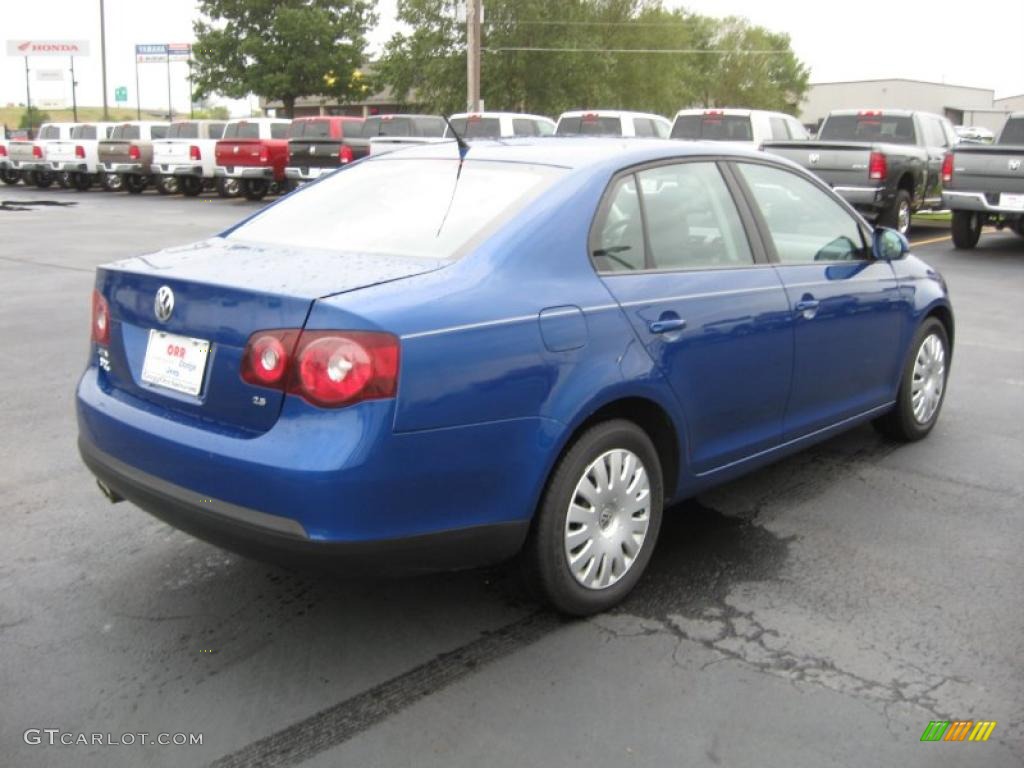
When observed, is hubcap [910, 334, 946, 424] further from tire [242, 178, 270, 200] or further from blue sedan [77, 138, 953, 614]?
tire [242, 178, 270, 200]

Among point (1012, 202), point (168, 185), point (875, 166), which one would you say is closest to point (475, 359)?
point (875, 166)

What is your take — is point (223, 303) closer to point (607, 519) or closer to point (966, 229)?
point (607, 519)

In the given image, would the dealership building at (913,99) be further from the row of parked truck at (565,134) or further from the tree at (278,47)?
the row of parked truck at (565,134)

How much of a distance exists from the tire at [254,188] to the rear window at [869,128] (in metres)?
13.0

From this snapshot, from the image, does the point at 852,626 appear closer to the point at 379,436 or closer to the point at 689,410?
the point at 689,410

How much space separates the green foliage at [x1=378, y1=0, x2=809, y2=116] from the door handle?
43574 millimetres

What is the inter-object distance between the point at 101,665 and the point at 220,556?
2.88 ft

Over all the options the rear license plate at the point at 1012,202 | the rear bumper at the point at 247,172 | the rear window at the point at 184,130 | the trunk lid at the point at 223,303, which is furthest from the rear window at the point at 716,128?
the trunk lid at the point at 223,303

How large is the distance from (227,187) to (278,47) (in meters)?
22.9

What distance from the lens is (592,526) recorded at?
11.8 feet

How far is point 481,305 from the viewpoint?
324 cm

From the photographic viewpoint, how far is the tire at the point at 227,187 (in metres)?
25.9

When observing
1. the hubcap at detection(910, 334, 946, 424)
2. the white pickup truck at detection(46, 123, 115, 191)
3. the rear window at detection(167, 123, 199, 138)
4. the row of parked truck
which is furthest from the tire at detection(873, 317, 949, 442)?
the white pickup truck at detection(46, 123, 115, 191)

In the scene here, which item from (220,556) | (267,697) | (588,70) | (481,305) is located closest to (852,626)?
(481,305)
